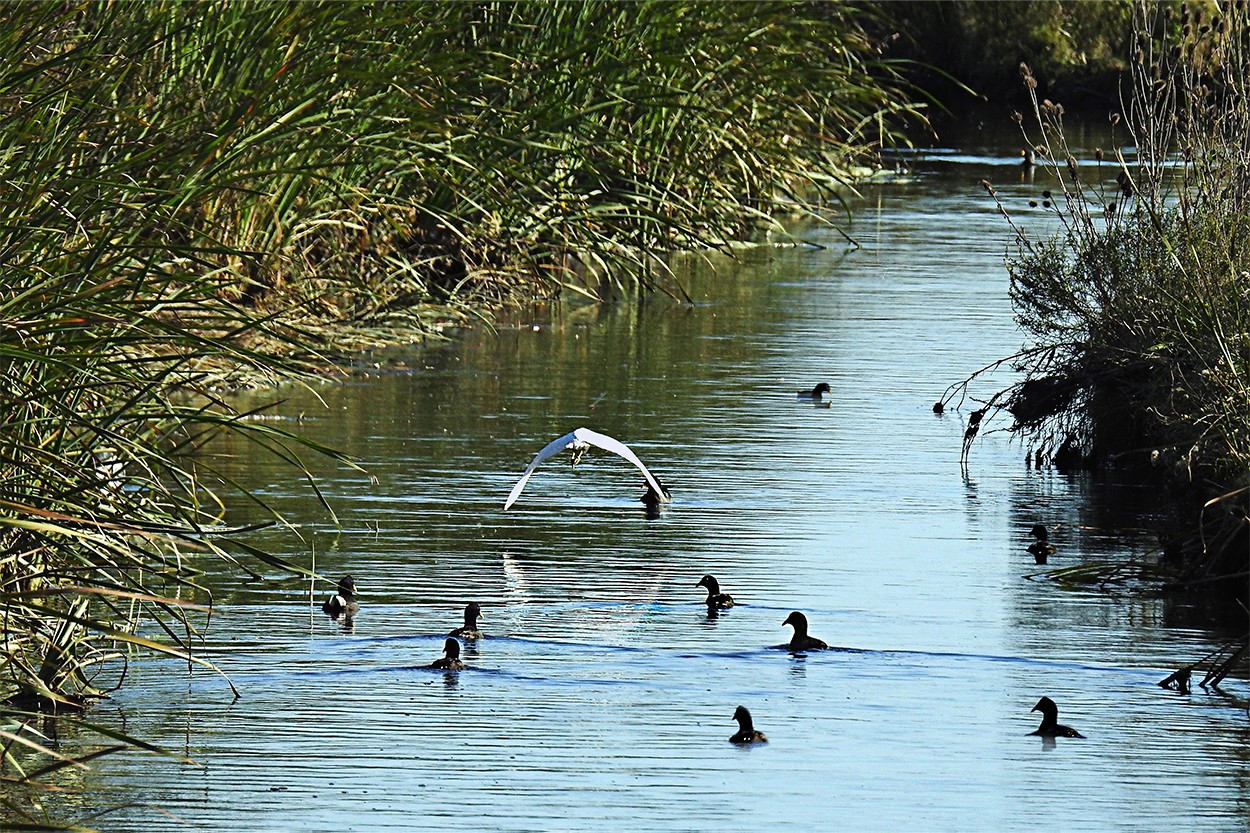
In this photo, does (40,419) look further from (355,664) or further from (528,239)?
(528,239)

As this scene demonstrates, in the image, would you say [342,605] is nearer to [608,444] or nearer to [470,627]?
[470,627]

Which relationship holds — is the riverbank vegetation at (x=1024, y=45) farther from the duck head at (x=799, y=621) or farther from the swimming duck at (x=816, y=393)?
the duck head at (x=799, y=621)

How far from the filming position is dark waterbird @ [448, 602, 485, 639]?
304 inches

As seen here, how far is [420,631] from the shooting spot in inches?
312

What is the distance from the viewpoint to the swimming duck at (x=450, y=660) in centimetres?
737

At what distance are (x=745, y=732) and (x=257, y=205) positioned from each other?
25.1 ft

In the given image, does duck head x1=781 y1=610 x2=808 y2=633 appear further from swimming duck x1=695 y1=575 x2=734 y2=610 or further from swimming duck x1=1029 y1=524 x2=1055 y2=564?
swimming duck x1=1029 y1=524 x2=1055 y2=564

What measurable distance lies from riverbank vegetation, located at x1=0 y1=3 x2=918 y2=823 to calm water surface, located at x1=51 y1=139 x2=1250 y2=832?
423 millimetres

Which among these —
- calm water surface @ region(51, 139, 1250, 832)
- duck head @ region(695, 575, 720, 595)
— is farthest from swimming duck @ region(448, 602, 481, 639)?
duck head @ region(695, 575, 720, 595)

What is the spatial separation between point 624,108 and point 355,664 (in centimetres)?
1123

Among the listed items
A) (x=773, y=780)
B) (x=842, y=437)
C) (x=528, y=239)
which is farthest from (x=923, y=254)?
(x=773, y=780)

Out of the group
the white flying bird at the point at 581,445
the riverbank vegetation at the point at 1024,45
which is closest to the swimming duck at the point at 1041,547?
the white flying bird at the point at 581,445

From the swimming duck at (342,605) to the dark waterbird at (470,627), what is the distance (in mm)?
460

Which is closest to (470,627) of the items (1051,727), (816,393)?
(1051,727)
